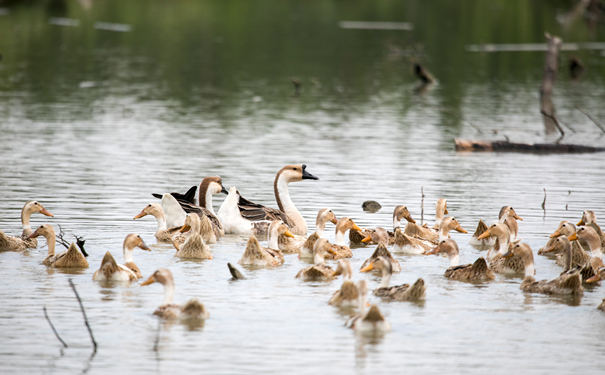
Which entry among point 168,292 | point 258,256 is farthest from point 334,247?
point 168,292

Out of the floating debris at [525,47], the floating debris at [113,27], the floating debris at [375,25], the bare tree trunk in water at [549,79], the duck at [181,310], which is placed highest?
the floating debris at [375,25]

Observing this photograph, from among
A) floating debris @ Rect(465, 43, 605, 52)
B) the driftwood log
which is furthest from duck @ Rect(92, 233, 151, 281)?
floating debris @ Rect(465, 43, 605, 52)

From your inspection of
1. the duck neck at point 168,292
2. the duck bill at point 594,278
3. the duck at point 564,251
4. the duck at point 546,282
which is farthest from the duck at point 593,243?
the duck neck at point 168,292

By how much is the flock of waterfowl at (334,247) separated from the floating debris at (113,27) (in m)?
51.3

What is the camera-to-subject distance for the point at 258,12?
81438 mm

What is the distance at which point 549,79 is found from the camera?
35375 mm

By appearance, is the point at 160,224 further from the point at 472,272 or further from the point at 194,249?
the point at 472,272

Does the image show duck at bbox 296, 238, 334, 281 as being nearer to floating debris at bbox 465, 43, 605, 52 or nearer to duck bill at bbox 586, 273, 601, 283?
duck bill at bbox 586, 273, 601, 283

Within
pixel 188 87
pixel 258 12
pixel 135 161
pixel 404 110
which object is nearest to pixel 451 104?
pixel 404 110

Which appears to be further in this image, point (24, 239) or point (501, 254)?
point (24, 239)

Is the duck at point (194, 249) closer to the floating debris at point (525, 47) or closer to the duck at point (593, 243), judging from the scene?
the duck at point (593, 243)

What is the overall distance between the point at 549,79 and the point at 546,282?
25.6 m

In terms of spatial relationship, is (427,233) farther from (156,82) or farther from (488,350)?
(156,82)

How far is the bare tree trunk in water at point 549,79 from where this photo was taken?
30.3 metres
